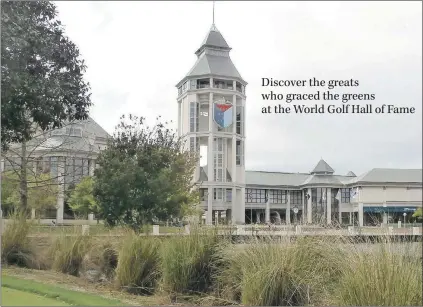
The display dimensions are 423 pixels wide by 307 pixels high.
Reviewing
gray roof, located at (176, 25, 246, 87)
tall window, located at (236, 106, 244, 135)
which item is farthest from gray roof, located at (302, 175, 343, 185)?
gray roof, located at (176, 25, 246, 87)

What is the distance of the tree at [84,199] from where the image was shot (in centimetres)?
1012

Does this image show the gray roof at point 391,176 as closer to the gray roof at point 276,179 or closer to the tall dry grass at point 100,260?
the gray roof at point 276,179

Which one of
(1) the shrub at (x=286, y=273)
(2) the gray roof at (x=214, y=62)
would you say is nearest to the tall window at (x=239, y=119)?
(2) the gray roof at (x=214, y=62)

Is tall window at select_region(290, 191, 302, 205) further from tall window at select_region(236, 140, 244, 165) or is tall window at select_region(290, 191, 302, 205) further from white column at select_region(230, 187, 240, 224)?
tall window at select_region(236, 140, 244, 165)

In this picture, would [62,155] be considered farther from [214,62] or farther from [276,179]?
[276,179]

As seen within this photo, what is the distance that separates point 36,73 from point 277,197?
200 inches

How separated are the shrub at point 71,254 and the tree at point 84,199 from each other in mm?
2451

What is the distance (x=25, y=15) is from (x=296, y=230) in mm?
3898

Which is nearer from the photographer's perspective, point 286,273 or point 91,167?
point 286,273

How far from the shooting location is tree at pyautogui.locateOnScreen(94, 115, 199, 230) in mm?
10648

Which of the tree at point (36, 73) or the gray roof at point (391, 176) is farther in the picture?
the gray roof at point (391, 176)

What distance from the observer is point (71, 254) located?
7500 millimetres

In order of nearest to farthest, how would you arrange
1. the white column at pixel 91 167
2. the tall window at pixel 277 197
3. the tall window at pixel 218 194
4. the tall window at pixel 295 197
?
the tall window at pixel 295 197 < the tall window at pixel 277 197 < the tall window at pixel 218 194 < the white column at pixel 91 167

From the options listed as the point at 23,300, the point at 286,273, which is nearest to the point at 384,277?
the point at 286,273
